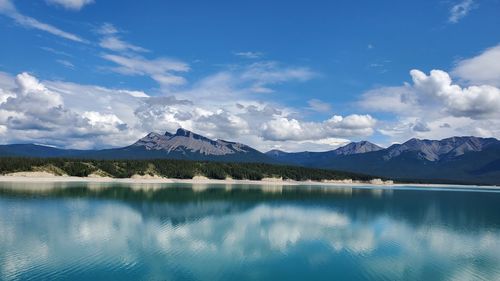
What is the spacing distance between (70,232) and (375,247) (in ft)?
128

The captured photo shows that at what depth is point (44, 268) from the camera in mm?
33656

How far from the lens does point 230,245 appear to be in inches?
Answer: 1898

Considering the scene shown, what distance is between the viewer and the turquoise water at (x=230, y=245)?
3572 centimetres

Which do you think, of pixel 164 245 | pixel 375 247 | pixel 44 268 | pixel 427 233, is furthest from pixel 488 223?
pixel 44 268

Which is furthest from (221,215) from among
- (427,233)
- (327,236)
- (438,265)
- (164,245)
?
(438,265)

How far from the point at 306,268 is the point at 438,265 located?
48.3 feet

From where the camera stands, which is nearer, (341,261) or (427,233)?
(341,261)

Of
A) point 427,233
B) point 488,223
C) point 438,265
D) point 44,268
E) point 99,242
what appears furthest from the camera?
point 488,223

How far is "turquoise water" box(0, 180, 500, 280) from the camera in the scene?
35719mm

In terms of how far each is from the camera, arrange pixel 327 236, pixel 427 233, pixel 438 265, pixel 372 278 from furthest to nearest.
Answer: pixel 427 233 → pixel 327 236 → pixel 438 265 → pixel 372 278

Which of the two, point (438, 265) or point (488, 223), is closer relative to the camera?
point (438, 265)

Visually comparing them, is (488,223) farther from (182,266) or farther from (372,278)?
(182,266)

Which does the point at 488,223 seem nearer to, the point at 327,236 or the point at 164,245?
the point at 327,236

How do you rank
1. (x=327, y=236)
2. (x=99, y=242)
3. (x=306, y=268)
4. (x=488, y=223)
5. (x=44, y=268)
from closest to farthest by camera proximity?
(x=44, y=268) < (x=306, y=268) < (x=99, y=242) < (x=327, y=236) < (x=488, y=223)
